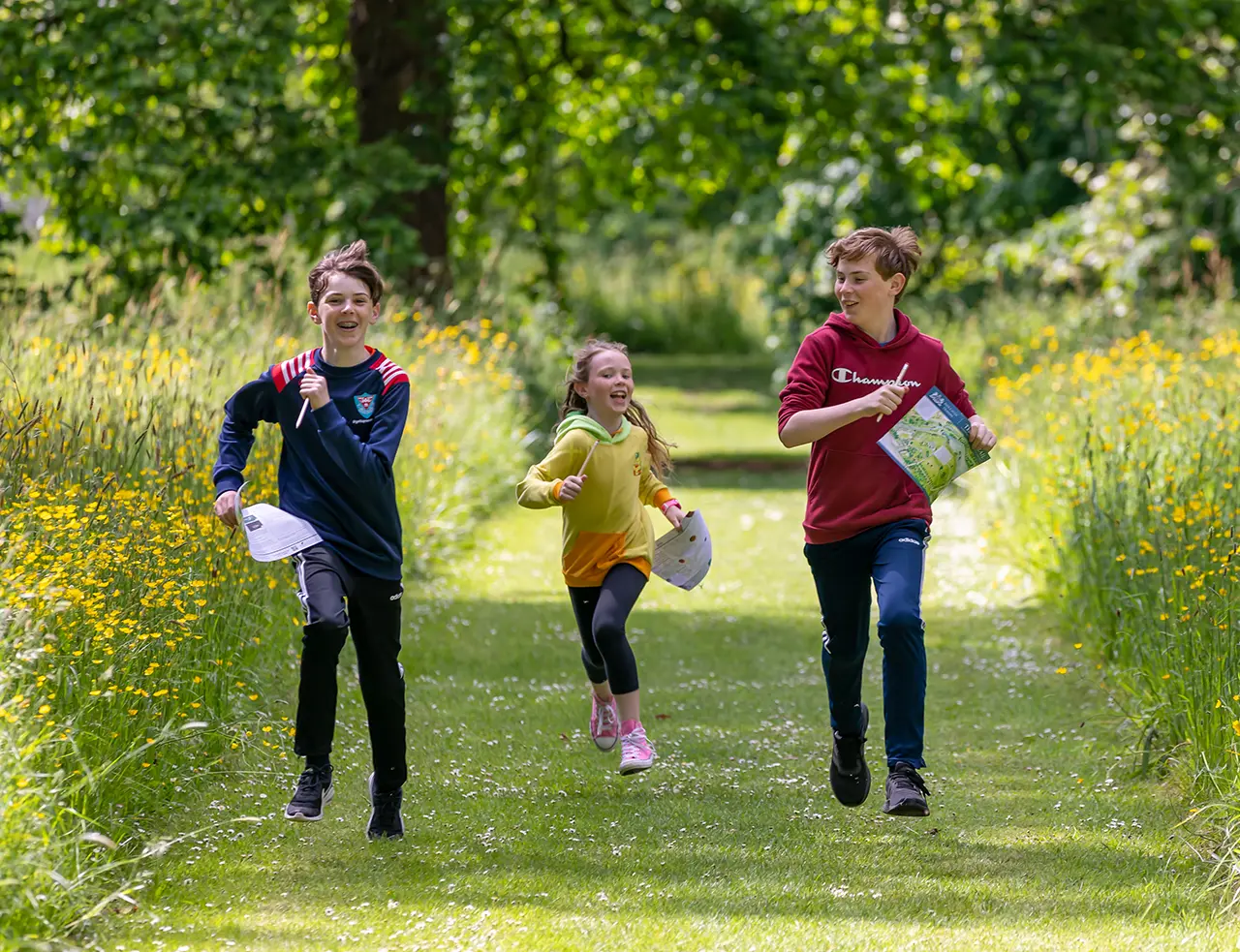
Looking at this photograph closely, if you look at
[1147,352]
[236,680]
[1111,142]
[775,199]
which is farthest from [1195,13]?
[236,680]

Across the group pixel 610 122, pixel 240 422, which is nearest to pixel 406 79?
pixel 610 122

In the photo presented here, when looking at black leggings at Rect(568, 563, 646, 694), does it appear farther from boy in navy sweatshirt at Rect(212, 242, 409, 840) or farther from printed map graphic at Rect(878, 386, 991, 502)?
printed map graphic at Rect(878, 386, 991, 502)

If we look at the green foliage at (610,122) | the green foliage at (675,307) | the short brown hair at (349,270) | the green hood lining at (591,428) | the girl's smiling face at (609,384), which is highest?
the green foliage at (610,122)

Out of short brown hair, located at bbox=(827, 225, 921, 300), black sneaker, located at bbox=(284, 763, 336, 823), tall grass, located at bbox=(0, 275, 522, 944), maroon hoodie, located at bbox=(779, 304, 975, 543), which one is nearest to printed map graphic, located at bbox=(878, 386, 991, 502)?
maroon hoodie, located at bbox=(779, 304, 975, 543)

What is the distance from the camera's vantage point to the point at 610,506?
18.9 ft

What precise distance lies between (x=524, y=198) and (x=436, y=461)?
22.7 ft

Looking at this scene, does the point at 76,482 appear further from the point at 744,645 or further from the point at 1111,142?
the point at 1111,142

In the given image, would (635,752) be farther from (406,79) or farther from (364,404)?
(406,79)

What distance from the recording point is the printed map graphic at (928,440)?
512cm

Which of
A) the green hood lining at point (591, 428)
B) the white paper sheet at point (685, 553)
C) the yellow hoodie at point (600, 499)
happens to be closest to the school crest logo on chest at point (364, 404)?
the yellow hoodie at point (600, 499)

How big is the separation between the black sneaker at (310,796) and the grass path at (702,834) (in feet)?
0.33

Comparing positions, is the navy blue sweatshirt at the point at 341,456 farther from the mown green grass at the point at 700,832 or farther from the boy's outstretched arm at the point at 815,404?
the boy's outstretched arm at the point at 815,404

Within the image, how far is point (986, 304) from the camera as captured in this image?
674 inches

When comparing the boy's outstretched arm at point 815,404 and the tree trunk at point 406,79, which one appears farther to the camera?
the tree trunk at point 406,79
